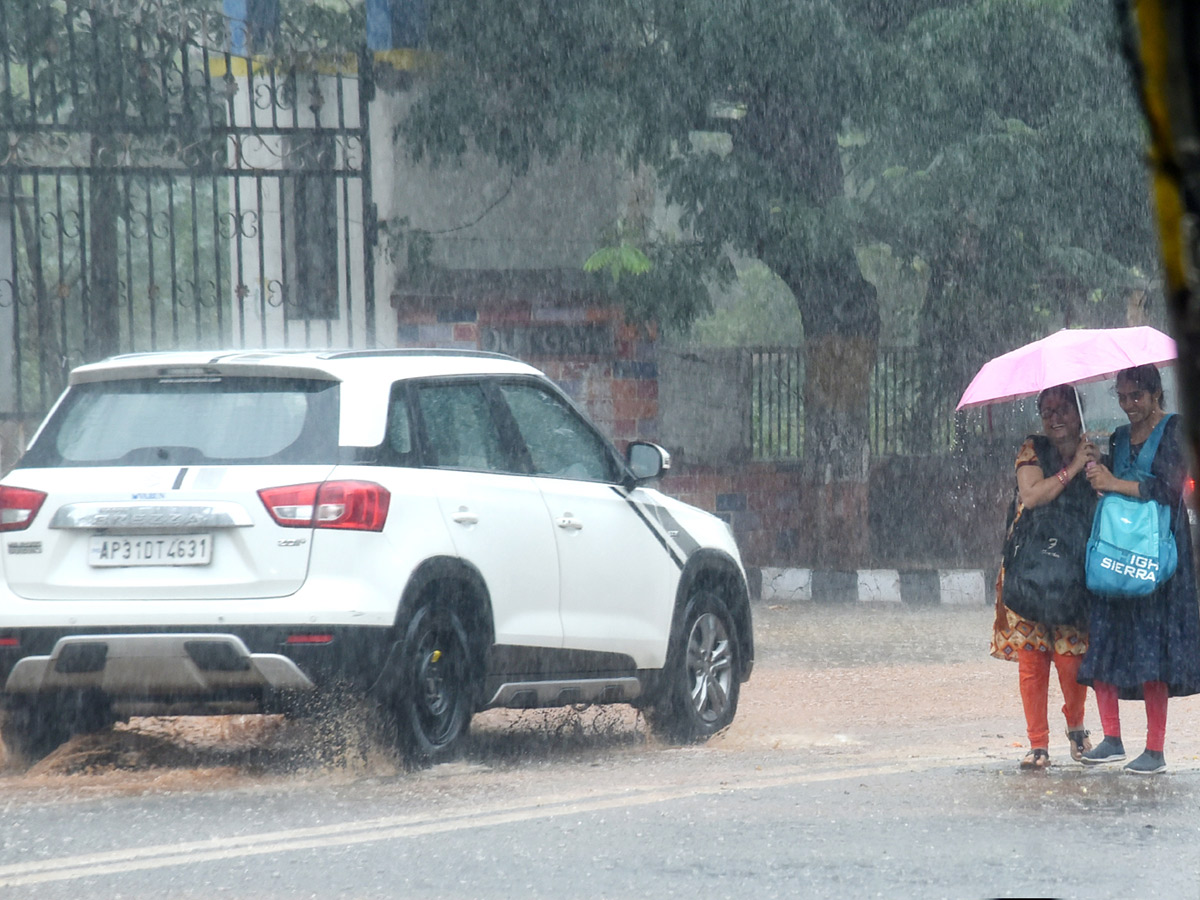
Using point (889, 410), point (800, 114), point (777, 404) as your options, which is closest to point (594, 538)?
point (800, 114)

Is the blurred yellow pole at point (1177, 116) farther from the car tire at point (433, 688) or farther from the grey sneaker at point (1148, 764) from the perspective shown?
the grey sneaker at point (1148, 764)

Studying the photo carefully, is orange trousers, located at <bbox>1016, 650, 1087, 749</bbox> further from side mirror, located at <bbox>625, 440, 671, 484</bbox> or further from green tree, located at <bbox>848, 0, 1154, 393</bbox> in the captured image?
green tree, located at <bbox>848, 0, 1154, 393</bbox>

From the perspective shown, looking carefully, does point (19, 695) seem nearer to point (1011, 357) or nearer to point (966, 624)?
point (1011, 357)

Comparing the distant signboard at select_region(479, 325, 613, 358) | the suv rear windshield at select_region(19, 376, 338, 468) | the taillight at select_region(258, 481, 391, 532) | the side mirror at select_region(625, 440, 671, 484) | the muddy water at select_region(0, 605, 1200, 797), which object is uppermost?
the distant signboard at select_region(479, 325, 613, 358)

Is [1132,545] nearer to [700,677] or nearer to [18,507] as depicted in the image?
[700,677]

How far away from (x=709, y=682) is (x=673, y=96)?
7.21 metres

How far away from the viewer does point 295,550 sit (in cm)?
675

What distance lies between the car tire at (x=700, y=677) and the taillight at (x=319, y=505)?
206 cm

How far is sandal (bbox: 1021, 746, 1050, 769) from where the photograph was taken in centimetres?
727

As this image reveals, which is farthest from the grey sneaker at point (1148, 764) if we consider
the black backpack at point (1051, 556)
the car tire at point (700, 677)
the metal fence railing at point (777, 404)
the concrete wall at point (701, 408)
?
the metal fence railing at point (777, 404)

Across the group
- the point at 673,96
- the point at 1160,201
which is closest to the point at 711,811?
the point at 1160,201

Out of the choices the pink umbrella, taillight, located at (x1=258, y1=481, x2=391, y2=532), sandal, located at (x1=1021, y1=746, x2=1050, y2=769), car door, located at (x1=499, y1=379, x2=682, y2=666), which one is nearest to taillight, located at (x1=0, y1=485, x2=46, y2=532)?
taillight, located at (x1=258, y1=481, x2=391, y2=532)

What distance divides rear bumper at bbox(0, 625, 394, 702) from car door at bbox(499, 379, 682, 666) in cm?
132

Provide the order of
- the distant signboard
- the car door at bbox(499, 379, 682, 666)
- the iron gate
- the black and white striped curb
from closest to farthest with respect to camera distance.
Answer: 1. the car door at bbox(499, 379, 682, 666)
2. the iron gate
3. the distant signboard
4. the black and white striped curb
